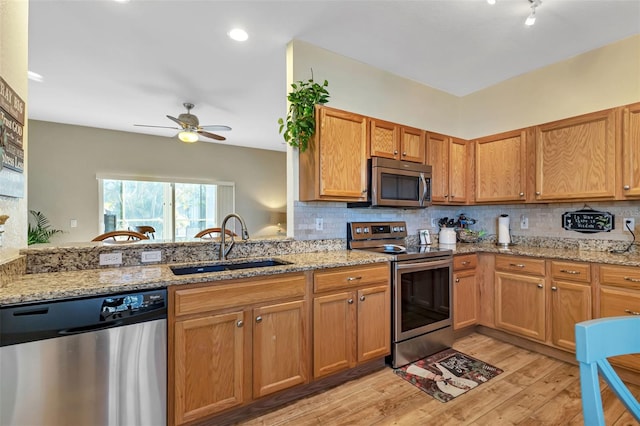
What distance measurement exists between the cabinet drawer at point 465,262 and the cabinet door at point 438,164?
64cm

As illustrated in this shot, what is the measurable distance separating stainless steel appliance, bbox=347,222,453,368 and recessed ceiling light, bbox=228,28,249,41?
1891mm

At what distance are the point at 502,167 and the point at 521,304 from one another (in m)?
1.41

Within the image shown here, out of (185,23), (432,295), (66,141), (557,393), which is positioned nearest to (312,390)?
(432,295)

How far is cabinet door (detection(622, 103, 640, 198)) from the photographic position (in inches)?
93.1

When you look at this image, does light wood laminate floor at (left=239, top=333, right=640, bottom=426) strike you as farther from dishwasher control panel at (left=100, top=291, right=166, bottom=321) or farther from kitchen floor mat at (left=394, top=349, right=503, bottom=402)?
dishwasher control panel at (left=100, top=291, right=166, bottom=321)

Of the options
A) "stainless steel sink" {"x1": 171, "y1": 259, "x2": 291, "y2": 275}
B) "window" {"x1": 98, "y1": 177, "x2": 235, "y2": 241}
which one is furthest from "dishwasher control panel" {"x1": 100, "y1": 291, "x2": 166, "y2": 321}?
"window" {"x1": 98, "y1": 177, "x2": 235, "y2": 241}

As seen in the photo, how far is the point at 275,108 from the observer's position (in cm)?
425

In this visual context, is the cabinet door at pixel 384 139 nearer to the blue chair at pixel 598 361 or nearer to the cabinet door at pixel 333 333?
the cabinet door at pixel 333 333

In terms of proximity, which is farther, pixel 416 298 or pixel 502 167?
pixel 502 167

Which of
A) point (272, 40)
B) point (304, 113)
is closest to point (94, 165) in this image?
point (272, 40)

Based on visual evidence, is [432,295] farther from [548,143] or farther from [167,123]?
[167,123]

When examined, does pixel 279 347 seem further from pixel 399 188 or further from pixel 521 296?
pixel 521 296

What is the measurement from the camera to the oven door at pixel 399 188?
8.73 feet

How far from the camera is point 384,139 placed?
9.20 ft
